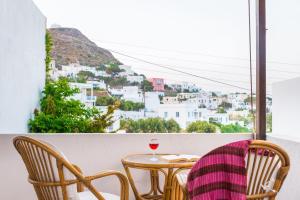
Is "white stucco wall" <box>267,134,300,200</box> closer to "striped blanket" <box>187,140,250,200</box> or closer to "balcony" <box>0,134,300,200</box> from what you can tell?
"balcony" <box>0,134,300,200</box>

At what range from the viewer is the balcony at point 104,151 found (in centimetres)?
332

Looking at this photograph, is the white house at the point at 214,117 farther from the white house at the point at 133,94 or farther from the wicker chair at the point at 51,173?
the wicker chair at the point at 51,173

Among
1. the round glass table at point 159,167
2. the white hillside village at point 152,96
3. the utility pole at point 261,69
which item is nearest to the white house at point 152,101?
the white hillside village at point 152,96

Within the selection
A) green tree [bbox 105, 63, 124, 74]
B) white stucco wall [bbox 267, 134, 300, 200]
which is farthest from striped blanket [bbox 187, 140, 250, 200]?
green tree [bbox 105, 63, 124, 74]

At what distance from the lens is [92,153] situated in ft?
11.2

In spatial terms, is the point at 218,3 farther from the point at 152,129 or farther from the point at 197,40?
the point at 152,129

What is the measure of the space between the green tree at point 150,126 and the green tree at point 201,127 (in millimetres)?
146

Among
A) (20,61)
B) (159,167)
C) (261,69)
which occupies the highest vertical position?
(20,61)

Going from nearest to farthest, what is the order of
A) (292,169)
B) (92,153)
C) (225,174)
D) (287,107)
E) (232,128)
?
1. (225,174)
2. (292,169)
3. (92,153)
4. (232,128)
5. (287,107)

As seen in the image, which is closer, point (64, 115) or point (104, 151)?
point (104, 151)

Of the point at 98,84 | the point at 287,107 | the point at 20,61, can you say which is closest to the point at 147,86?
the point at 98,84

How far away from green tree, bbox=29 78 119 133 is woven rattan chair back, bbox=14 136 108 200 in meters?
1.54

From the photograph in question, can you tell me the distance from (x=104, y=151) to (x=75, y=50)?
52.7 inches

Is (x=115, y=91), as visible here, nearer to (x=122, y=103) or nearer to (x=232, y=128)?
(x=122, y=103)
